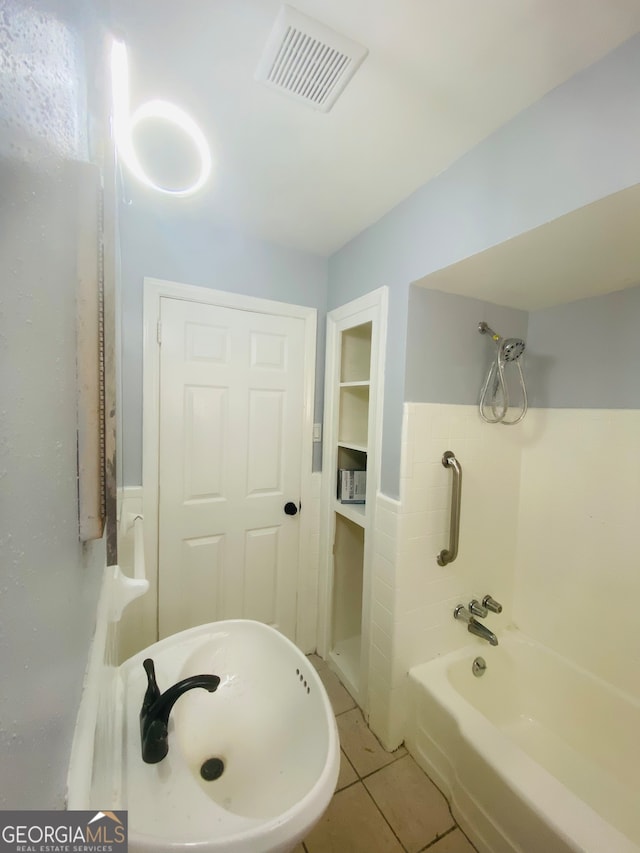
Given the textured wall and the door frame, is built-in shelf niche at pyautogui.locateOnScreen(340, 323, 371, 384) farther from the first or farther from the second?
the textured wall

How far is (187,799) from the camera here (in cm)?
61

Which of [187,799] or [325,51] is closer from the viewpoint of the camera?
[187,799]

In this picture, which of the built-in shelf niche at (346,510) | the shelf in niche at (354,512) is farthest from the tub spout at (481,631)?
the shelf in niche at (354,512)

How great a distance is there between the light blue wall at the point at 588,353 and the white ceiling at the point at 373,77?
88cm

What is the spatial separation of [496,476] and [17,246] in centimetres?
178

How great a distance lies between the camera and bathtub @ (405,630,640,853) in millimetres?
935

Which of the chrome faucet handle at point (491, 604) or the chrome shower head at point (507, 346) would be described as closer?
the chrome shower head at point (507, 346)

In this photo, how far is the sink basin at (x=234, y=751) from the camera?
558 millimetres

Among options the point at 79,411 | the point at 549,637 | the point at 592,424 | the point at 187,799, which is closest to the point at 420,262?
the point at 592,424

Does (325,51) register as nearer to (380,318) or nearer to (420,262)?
(420,262)

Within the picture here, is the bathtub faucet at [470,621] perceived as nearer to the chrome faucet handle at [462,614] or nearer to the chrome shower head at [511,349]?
the chrome faucet handle at [462,614]

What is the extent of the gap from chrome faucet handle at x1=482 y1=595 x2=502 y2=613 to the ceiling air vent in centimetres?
200

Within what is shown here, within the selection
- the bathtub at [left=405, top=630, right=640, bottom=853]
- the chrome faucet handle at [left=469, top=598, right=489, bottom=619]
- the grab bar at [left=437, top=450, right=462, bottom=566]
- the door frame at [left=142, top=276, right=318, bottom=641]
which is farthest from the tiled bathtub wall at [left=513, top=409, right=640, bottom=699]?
the door frame at [left=142, top=276, right=318, bottom=641]

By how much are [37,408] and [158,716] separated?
75cm
